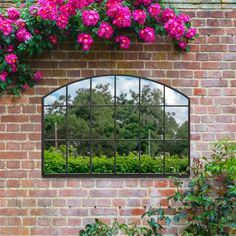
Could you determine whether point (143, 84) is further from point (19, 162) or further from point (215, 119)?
point (19, 162)

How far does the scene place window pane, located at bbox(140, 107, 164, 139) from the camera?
6.42 meters

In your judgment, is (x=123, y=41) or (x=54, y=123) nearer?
(x=123, y=41)

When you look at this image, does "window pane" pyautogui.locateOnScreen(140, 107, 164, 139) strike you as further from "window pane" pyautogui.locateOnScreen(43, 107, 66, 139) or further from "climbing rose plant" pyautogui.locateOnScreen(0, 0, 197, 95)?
"window pane" pyautogui.locateOnScreen(43, 107, 66, 139)

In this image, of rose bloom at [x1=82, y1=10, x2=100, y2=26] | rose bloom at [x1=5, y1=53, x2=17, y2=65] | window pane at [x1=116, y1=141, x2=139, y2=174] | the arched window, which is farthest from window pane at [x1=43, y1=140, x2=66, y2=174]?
rose bloom at [x1=82, y1=10, x2=100, y2=26]

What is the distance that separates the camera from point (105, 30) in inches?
234

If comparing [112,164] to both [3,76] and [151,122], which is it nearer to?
[151,122]

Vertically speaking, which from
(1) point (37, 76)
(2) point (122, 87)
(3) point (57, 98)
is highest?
(1) point (37, 76)

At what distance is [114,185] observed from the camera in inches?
250

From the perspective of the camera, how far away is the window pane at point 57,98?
252 inches

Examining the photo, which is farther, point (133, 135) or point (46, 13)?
point (133, 135)

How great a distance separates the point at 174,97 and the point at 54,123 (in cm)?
144

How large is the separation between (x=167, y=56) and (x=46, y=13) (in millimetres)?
1511

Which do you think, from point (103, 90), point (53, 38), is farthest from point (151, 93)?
point (53, 38)

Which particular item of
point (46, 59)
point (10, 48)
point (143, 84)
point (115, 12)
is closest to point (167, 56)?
point (143, 84)
